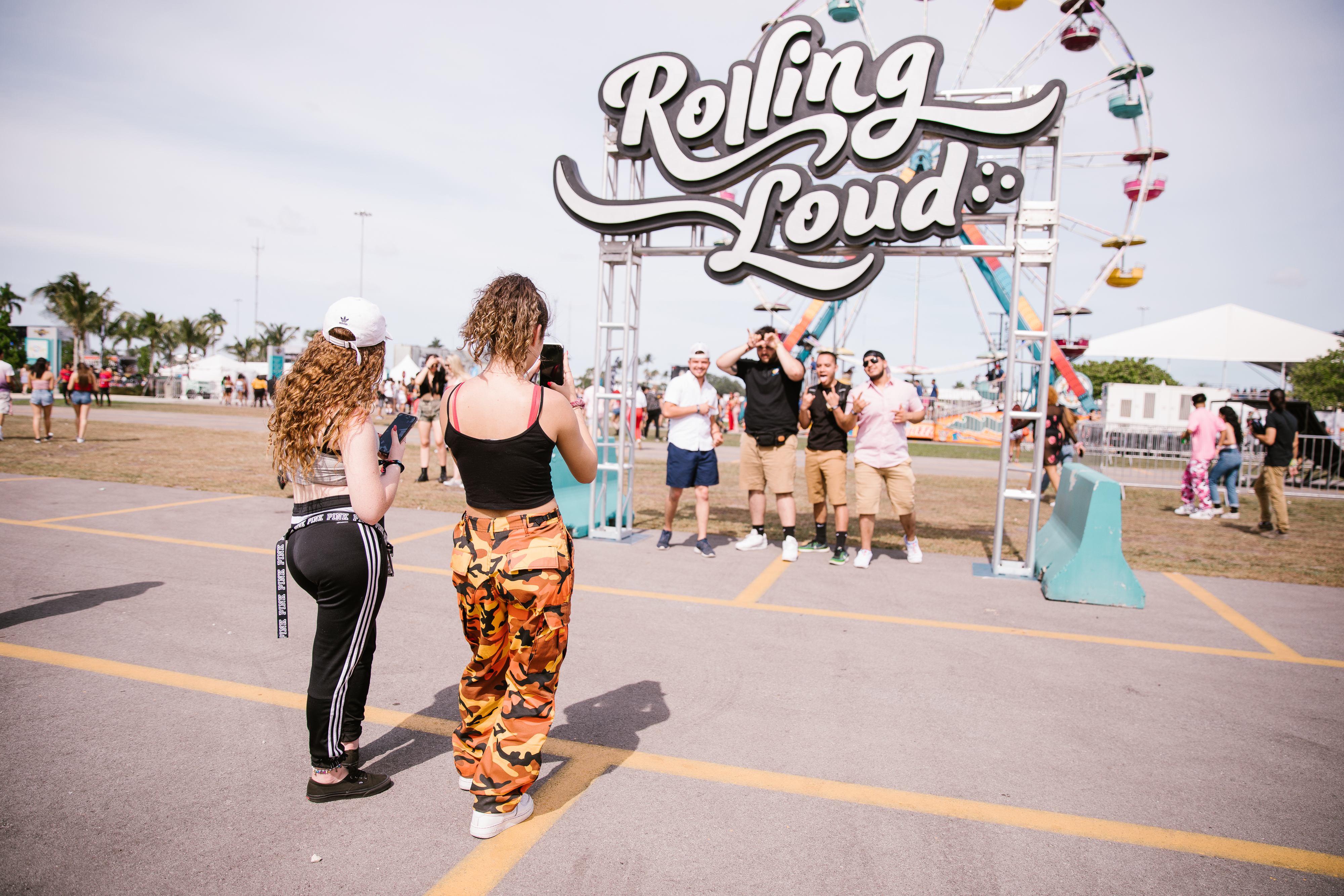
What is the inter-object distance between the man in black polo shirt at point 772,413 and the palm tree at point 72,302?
6819cm

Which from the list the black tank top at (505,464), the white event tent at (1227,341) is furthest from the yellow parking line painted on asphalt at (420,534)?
the white event tent at (1227,341)

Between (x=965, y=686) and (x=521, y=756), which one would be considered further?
(x=965, y=686)

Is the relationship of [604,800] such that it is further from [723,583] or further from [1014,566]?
[1014,566]

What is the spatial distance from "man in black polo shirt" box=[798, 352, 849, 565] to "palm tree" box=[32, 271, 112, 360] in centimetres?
6861

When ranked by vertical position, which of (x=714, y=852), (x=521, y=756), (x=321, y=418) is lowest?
(x=714, y=852)

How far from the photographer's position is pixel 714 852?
8.59ft

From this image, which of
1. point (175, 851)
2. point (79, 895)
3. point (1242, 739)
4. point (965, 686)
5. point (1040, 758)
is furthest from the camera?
point (965, 686)

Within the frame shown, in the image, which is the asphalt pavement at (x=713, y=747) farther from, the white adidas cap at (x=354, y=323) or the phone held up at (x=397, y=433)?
the white adidas cap at (x=354, y=323)

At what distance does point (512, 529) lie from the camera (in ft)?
8.45

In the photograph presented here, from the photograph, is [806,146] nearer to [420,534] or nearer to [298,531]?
[420,534]

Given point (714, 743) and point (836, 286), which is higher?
point (836, 286)

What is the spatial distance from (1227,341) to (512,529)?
24008 mm

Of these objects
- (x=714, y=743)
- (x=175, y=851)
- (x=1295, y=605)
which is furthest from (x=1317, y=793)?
(x=175, y=851)

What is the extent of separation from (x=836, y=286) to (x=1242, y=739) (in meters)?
4.61
